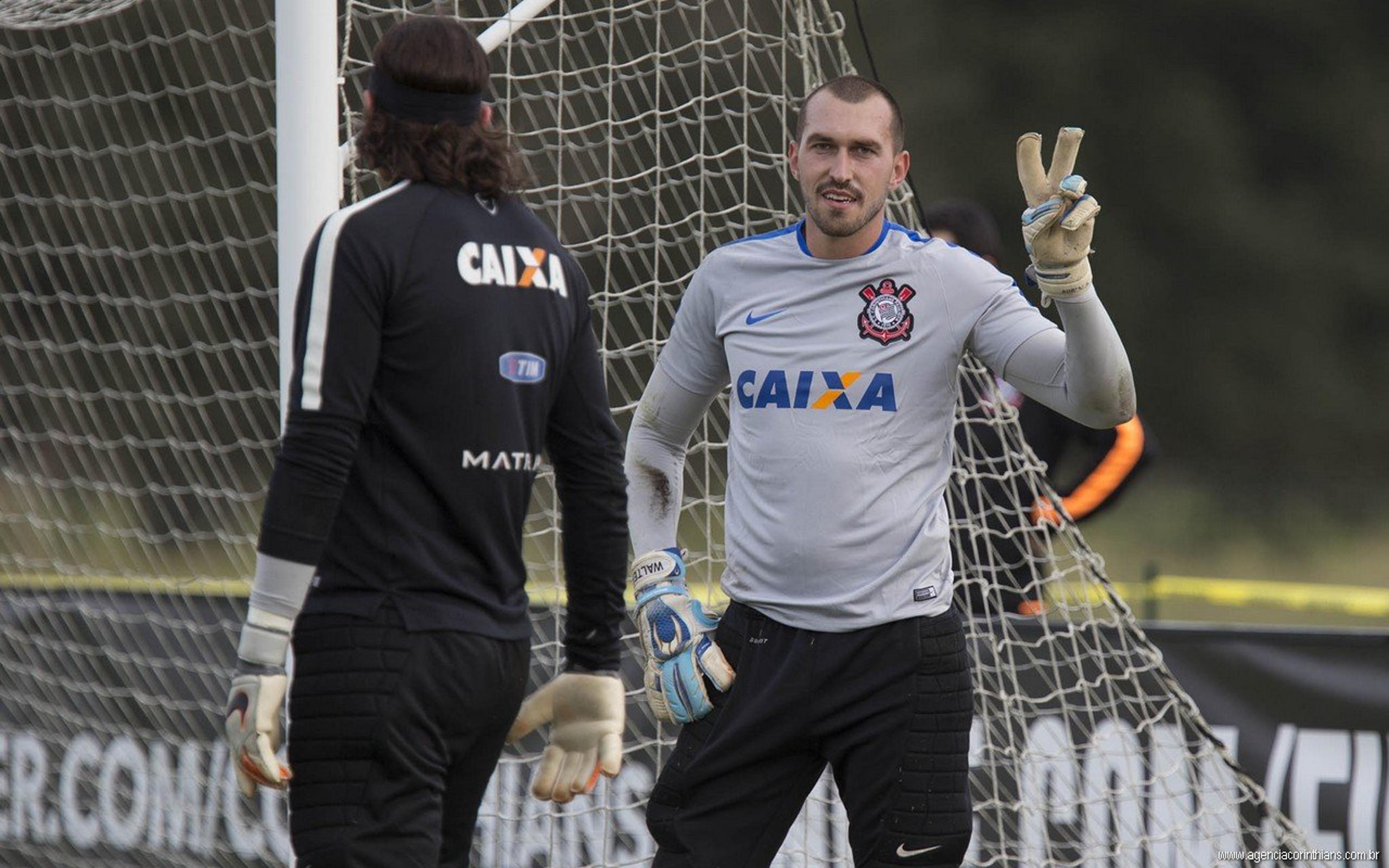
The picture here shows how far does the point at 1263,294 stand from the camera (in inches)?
727

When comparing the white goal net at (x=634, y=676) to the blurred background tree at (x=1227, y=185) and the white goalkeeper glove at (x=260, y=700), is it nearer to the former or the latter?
the white goalkeeper glove at (x=260, y=700)

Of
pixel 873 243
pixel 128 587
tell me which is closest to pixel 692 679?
pixel 873 243

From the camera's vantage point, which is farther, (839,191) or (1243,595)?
(1243,595)

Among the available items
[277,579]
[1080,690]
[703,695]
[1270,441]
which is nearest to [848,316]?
[703,695]

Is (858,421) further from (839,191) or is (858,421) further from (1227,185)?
(1227,185)

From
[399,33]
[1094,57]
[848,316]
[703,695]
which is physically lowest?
[703,695]

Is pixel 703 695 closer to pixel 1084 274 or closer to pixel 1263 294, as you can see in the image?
pixel 1084 274

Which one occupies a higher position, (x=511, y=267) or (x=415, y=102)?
(x=415, y=102)

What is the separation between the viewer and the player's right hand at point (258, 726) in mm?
2348

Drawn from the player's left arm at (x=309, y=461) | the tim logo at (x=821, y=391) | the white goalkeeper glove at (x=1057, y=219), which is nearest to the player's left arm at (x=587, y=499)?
the player's left arm at (x=309, y=461)

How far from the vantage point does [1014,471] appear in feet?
14.8

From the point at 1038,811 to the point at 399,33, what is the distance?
2.95 m

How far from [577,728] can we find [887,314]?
39.8 inches

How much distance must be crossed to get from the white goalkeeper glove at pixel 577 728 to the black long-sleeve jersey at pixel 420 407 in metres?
0.20
